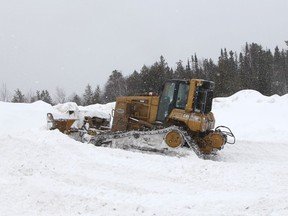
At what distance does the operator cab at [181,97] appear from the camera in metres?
13.8

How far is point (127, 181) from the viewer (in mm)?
9781

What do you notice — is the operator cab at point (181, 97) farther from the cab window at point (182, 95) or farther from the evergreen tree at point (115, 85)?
the evergreen tree at point (115, 85)

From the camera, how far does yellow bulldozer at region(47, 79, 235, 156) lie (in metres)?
13.6

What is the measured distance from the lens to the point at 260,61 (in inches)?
3174

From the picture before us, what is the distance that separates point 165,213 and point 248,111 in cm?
1950

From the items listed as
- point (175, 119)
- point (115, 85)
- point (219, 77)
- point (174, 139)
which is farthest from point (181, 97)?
point (115, 85)

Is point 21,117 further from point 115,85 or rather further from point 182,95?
point 115,85

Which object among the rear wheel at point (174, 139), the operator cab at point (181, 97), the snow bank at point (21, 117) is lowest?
the snow bank at point (21, 117)

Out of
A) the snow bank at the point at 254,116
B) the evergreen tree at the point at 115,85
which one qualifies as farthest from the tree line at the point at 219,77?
the snow bank at the point at 254,116

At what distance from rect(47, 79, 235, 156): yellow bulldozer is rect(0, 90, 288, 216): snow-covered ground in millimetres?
780

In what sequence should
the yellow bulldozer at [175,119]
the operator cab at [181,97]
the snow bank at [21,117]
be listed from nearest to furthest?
the yellow bulldozer at [175,119] → the operator cab at [181,97] → the snow bank at [21,117]

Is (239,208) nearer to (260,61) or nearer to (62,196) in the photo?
(62,196)

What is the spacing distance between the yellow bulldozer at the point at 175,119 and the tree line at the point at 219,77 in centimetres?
3180

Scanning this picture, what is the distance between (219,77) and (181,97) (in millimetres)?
49244
